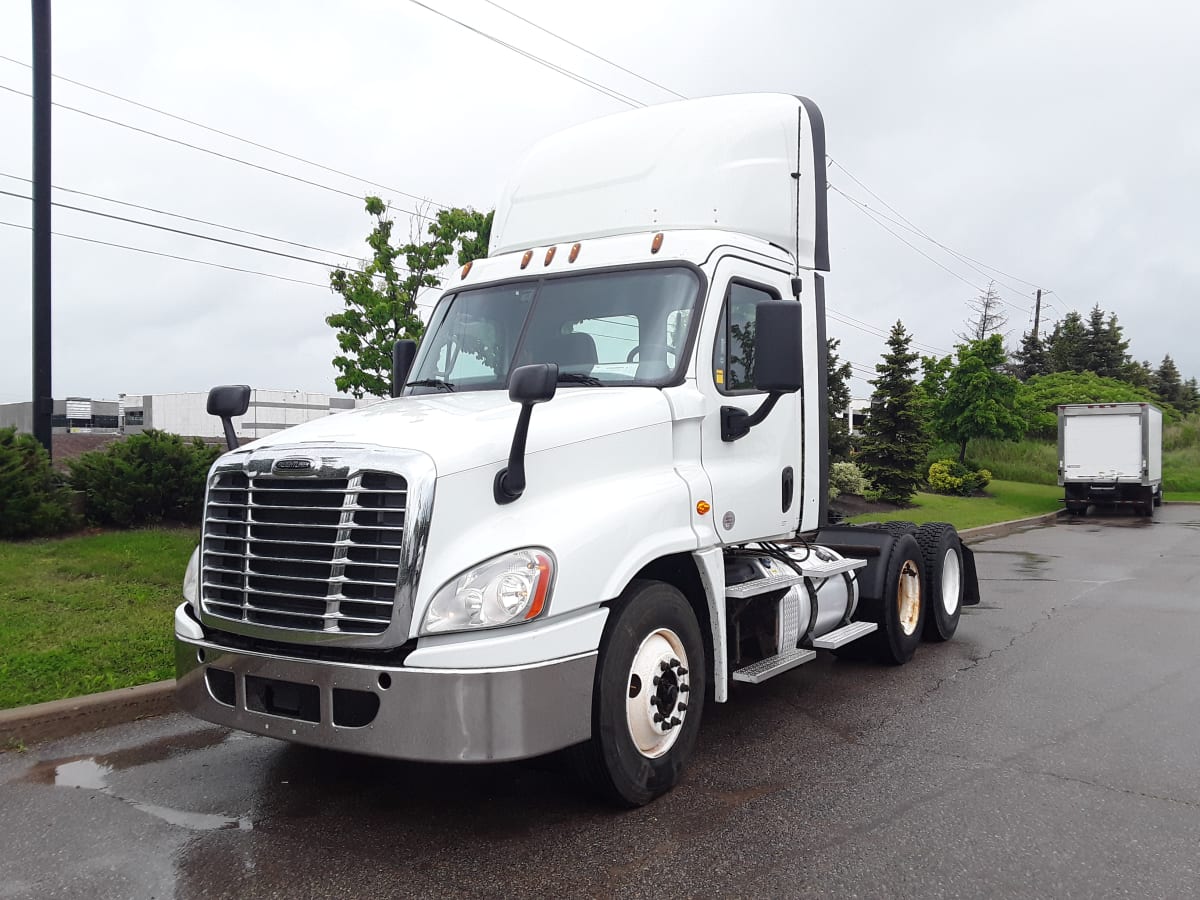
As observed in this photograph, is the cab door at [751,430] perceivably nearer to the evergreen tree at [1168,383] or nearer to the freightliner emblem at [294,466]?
the freightliner emblem at [294,466]

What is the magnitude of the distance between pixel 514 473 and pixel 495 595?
517mm

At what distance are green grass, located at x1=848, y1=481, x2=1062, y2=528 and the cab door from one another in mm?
13490

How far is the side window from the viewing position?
5.20m

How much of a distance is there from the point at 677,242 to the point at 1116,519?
84.4 ft

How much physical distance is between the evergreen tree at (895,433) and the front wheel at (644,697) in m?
21.9

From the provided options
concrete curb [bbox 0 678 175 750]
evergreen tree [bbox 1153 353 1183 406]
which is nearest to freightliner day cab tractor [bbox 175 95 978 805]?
concrete curb [bbox 0 678 175 750]

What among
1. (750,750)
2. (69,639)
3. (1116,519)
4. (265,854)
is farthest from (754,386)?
(1116,519)

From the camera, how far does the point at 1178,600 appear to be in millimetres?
11016

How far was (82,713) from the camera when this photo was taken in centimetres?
555

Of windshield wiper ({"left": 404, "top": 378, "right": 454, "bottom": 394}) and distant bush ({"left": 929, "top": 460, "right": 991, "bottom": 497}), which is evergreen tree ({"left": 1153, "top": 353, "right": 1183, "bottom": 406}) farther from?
windshield wiper ({"left": 404, "top": 378, "right": 454, "bottom": 394})

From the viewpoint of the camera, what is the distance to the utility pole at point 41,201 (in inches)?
399

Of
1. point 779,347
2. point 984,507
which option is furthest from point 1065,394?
point 779,347

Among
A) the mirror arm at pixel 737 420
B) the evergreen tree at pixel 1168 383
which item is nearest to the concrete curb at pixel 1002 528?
the mirror arm at pixel 737 420

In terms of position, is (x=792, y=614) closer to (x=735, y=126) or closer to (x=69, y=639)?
(x=735, y=126)
